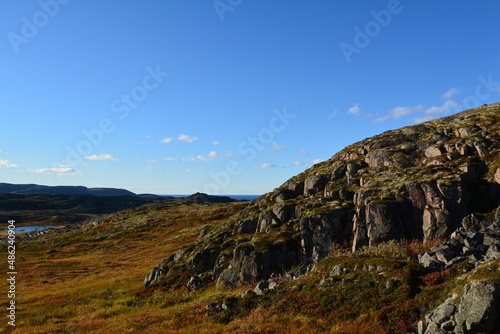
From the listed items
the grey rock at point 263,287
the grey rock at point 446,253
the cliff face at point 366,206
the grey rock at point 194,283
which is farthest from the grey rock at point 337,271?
the grey rock at point 194,283

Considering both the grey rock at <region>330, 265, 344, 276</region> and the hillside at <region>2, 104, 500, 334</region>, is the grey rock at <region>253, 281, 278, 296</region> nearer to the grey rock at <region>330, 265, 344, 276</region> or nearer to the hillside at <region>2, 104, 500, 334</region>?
the hillside at <region>2, 104, 500, 334</region>

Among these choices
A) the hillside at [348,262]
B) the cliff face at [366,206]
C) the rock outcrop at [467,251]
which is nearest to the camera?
the hillside at [348,262]

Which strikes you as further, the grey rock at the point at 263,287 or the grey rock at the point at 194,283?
the grey rock at the point at 194,283

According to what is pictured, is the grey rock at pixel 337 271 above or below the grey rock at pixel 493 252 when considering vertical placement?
below

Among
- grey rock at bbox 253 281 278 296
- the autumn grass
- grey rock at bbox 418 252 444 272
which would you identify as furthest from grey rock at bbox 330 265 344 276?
grey rock at bbox 418 252 444 272

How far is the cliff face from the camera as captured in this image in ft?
109

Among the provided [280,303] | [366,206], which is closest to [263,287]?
[280,303]

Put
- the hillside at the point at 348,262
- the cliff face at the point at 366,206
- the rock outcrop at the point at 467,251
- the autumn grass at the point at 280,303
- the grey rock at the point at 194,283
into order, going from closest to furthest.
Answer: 1. the autumn grass at the point at 280,303
2. the hillside at the point at 348,262
3. the rock outcrop at the point at 467,251
4. the cliff face at the point at 366,206
5. the grey rock at the point at 194,283

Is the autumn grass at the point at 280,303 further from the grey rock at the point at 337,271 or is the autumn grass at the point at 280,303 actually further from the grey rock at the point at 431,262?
the grey rock at the point at 431,262

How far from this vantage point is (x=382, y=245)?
31156mm

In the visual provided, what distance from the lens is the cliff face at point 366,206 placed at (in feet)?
109

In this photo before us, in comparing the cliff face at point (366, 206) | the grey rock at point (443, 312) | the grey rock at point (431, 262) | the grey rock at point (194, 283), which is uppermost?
the cliff face at point (366, 206)

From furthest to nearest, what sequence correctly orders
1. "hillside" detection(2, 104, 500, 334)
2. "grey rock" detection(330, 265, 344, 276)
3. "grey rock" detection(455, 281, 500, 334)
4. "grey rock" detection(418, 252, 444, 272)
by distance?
"grey rock" detection(330, 265, 344, 276) → "grey rock" detection(418, 252, 444, 272) → "hillside" detection(2, 104, 500, 334) → "grey rock" detection(455, 281, 500, 334)

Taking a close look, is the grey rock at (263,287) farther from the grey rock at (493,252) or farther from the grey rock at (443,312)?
the grey rock at (493,252)
